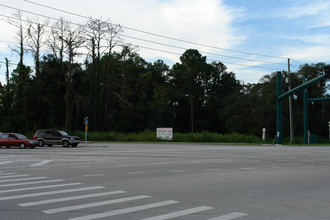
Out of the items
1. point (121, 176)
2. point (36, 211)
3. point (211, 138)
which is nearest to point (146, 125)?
point (211, 138)

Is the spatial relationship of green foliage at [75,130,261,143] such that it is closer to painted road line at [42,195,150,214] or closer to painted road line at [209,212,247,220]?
painted road line at [42,195,150,214]

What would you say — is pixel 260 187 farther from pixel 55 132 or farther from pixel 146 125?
pixel 146 125

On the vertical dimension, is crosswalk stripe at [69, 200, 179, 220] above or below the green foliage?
below

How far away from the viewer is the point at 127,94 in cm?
7562

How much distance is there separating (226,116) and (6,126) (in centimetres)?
4481

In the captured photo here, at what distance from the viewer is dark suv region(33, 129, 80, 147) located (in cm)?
3672

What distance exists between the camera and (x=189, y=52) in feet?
298

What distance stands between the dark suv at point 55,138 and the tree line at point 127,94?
19.7m

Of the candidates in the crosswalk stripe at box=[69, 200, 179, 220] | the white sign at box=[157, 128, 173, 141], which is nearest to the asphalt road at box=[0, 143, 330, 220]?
the crosswalk stripe at box=[69, 200, 179, 220]

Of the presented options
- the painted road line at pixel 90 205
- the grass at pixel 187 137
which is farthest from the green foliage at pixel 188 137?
the painted road line at pixel 90 205

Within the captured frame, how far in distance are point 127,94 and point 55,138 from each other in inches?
1532

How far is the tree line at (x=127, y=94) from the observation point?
195ft

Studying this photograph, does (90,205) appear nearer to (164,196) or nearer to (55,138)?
(164,196)

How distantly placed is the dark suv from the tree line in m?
19.7
